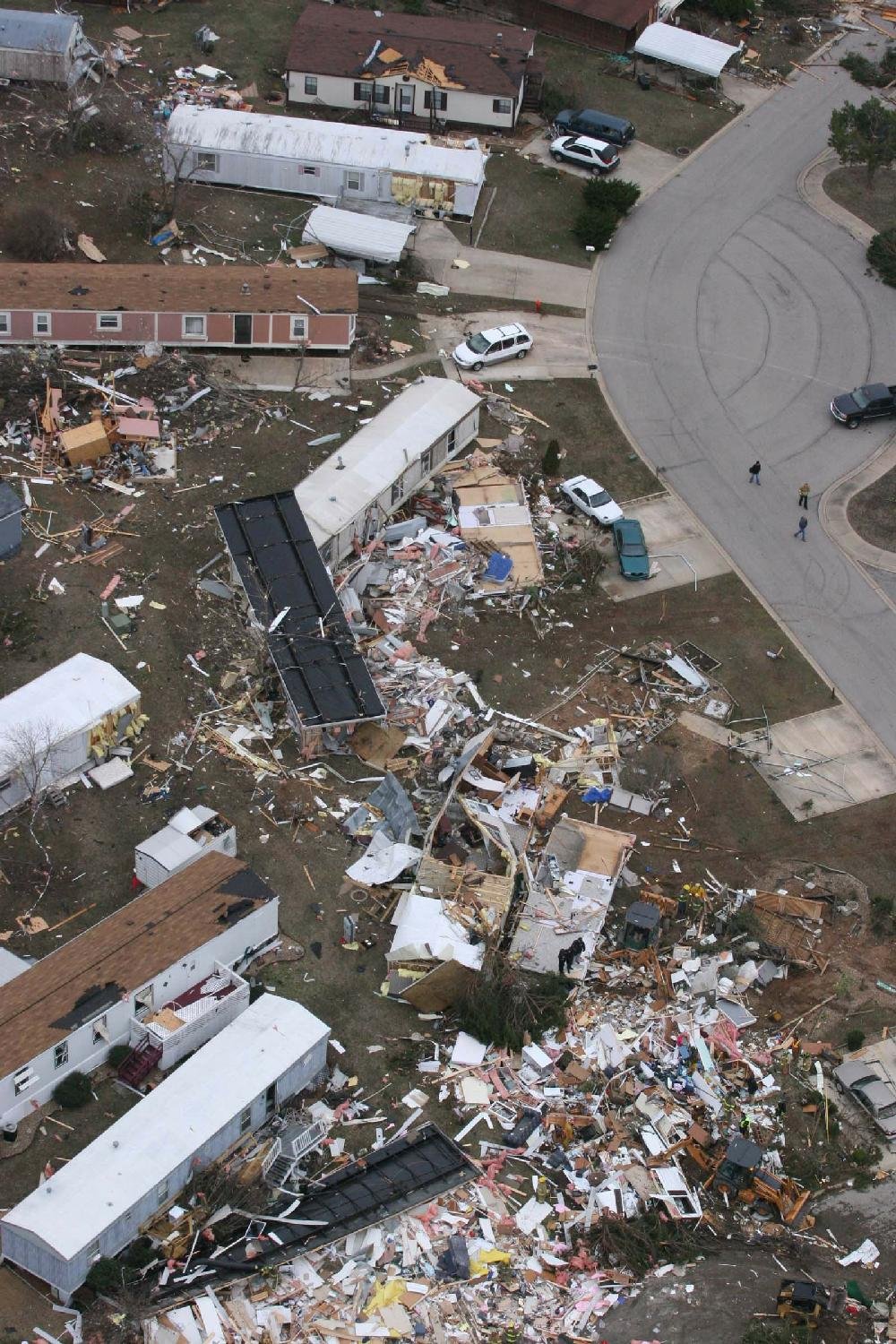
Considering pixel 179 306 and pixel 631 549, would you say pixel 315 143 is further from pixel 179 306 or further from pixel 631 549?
pixel 631 549

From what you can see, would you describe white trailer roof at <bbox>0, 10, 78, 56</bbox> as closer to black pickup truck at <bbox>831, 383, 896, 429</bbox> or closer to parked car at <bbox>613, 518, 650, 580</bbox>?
parked car at <bbox>613, 518, 650, 580</bbox>

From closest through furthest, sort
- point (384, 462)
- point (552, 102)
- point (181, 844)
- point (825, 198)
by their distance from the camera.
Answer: point (181, 844), point (384, 462), point (825, 198), point (552, 102)

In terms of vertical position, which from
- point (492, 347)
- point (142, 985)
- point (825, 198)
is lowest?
point (142, 985)

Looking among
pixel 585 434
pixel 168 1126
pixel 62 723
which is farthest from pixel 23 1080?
pixel 585 434

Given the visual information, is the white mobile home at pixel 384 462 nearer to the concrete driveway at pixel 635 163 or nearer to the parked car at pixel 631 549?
the parked car at pixel 631 549

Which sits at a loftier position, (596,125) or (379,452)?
(596,125)

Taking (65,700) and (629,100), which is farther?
(629,100)
